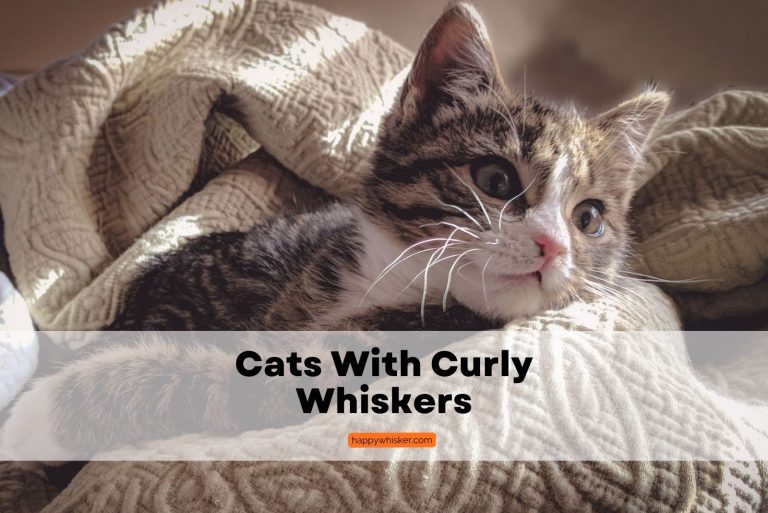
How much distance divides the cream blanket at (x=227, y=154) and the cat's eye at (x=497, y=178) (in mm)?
138

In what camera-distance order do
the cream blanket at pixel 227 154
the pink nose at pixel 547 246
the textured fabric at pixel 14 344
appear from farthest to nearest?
the cream blanket at pixel 227 154 → the textured fabric at pixel 14 344 → the pink nose at pixel 547 246

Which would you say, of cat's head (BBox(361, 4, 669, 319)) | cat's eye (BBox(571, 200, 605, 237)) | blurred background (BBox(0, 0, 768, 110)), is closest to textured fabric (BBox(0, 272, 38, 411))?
blurred background (BBox(0, 0, 768, 110))

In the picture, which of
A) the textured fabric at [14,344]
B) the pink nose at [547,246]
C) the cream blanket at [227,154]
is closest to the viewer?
the pink nose at [547,246]

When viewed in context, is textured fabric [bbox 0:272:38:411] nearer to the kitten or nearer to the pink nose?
the kitten

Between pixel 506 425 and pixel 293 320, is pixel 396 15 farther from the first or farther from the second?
pixel 506 425

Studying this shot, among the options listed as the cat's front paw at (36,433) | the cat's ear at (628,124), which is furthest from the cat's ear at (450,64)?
the cat's front paw at (36,433)

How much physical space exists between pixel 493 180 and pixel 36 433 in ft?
1.73

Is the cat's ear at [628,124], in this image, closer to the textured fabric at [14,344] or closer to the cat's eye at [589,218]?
the cat's eye at [589,218]

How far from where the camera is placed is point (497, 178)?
522 millimetres

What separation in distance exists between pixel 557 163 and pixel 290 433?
36cm

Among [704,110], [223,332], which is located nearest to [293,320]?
[223,332]

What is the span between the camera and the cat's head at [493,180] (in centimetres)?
49

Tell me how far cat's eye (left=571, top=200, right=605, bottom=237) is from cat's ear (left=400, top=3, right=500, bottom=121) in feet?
0.55

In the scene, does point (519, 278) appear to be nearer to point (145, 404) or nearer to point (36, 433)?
point (145, 404)
